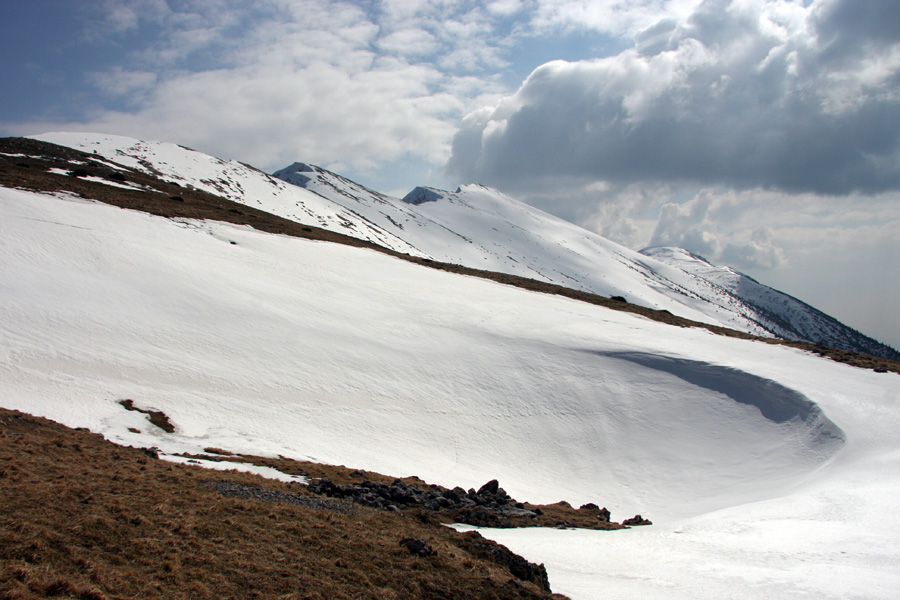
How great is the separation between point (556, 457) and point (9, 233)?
39.4 m

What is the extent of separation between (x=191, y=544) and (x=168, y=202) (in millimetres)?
53924

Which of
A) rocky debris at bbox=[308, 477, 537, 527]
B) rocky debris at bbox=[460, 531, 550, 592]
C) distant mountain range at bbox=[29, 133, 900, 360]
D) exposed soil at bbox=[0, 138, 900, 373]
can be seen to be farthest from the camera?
distant mountain range at bbox=[29, 133, 900, 360]

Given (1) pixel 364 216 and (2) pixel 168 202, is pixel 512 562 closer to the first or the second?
(2) pixel 168 202

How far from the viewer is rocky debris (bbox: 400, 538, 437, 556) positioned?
36.5 feet

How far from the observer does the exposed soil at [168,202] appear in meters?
45.0

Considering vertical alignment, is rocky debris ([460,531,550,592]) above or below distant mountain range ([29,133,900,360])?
below

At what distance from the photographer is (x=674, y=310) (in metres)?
179

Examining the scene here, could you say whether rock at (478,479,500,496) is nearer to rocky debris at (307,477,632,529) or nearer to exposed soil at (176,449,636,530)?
exposed soil at (176,449,636,530)

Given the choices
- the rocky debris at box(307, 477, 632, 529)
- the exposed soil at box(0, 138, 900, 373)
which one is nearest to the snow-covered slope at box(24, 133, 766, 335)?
the exposed soil at box(0, 138, 900, 373)

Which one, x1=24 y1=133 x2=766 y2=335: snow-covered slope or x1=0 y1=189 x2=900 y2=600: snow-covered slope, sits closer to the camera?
x1=0 y1=189 x2=900 y2=600: snow-covered slope

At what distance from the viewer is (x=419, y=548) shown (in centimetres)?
1121

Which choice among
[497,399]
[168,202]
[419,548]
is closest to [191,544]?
[419,548]

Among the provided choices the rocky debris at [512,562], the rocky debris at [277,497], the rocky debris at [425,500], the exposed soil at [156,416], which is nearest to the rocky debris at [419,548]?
the rocky debris at [512,562]

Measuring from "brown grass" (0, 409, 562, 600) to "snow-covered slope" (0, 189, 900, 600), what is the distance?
351 centimetres
